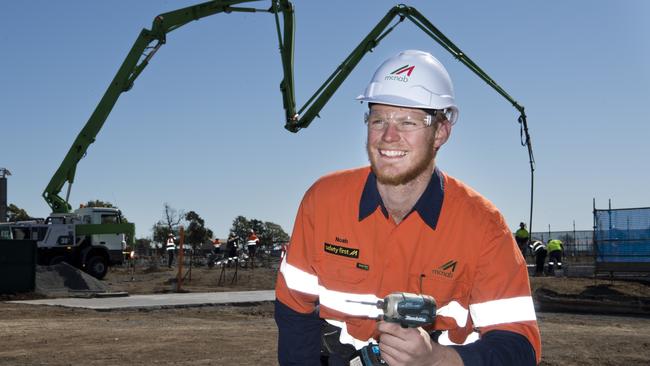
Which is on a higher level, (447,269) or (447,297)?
(447,269)

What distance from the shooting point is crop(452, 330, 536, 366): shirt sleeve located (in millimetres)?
2863

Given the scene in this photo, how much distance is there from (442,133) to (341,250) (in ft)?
2.13

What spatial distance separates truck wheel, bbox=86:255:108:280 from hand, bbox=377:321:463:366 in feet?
95.4

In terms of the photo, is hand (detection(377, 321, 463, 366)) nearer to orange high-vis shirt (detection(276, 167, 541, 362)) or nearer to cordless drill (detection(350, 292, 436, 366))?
cordless drill (detection(350, 292, 436, 366))

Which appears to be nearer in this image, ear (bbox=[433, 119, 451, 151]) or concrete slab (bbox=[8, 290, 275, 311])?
ear (bbox=[433, 119, 451, 151])

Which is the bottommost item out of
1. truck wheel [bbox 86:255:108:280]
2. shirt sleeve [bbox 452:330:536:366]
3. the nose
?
truck wheel [bbox 86:255:108:280]

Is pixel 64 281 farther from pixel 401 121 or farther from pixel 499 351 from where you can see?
pixel 499 351

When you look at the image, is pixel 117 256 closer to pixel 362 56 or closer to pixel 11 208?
pixel 362 56

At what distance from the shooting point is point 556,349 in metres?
11.6

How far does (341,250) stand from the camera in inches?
135

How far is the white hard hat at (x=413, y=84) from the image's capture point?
3.33 meters

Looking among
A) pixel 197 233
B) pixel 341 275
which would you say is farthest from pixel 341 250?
pixel 197 233

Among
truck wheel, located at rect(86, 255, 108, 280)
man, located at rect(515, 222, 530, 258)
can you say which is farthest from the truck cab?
man, located at rect(515, 222, 530, 258)

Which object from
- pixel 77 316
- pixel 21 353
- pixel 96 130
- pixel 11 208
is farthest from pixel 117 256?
pixel 11 208
